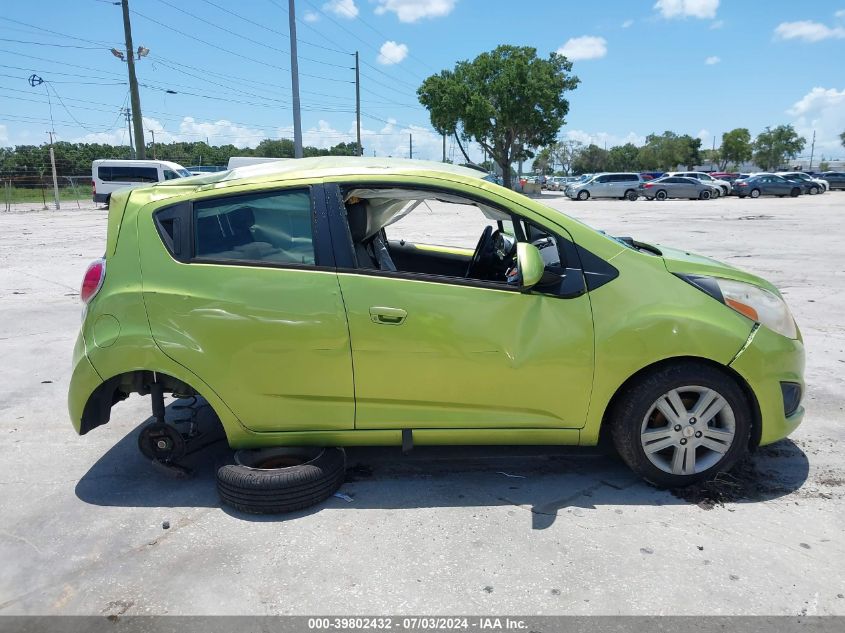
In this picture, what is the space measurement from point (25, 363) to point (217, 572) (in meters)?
4.16

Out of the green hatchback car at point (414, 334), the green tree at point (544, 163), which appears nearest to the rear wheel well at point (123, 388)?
the green hatchback car at point (414, 334)

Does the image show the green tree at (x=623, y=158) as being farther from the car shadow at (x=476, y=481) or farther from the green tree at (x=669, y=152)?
the car shadow at (x=476, y=481)

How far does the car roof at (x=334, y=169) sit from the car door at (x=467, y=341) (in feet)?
1.22

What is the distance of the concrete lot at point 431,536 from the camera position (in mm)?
2594

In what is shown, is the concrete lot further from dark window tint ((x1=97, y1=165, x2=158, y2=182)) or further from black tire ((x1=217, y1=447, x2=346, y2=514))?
dark window tint ((x1=97, y1=165, x2=158, y2=182))

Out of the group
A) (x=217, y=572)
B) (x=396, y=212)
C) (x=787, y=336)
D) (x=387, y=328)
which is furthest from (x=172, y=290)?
(x=787, y=336)

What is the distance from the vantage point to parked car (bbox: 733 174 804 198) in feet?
128

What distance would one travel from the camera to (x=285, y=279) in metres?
3.20

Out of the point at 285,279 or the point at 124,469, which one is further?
the point at 124,469

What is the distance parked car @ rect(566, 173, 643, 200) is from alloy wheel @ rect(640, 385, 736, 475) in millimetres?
39151

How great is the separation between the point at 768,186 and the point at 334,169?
43.4 meters

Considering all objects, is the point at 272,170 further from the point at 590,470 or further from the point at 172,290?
the point at 590,470

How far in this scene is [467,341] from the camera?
318cm

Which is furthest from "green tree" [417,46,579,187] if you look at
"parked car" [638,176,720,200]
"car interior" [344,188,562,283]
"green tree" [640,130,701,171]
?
"green tree" [640,130,701,171]
